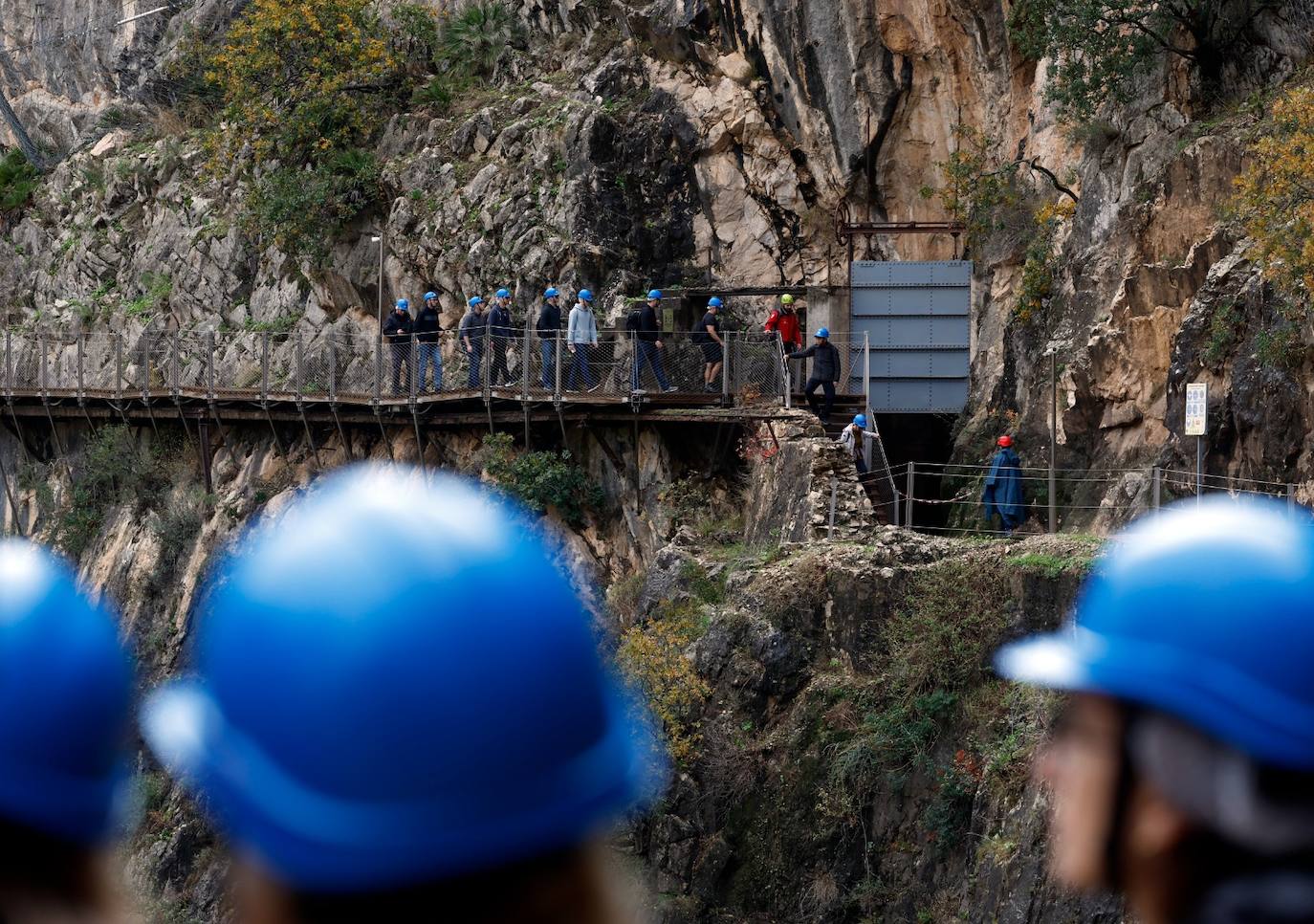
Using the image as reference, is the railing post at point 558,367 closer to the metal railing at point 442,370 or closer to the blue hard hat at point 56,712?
the metal railing at point 442,370

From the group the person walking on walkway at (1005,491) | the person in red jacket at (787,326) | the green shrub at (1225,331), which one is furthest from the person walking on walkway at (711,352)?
the green shrub at (1225,331)

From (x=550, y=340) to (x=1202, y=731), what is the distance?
76.8 ft

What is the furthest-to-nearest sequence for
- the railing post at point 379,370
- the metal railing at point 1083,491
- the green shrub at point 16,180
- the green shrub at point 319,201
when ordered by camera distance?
1. the green shrub at point 16,180
2. the green shrub at point 319,201
3. the railing post at point 379,370
4. the metal railing at point 1083,491

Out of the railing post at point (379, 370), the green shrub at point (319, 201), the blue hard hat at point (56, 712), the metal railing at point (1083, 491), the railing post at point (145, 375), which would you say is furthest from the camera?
the green shrub at point (319, 201)

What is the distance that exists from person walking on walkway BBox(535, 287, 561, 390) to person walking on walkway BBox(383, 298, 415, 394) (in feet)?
8.48

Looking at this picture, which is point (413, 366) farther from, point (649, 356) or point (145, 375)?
point (145, 375)

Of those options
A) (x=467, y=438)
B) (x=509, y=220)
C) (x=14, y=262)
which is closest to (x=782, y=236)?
(x=509, y=220)

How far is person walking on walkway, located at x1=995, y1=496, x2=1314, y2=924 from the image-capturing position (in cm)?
199

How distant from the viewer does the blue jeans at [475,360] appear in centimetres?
2594

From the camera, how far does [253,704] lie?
5.93 ft

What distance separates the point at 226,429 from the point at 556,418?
30.4 feet

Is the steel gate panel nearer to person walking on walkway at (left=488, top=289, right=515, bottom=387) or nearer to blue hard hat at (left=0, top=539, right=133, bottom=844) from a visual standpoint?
person walking on walkway at (left=488, top=289, right=515, bottom=387)

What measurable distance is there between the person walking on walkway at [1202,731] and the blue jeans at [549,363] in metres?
23.0

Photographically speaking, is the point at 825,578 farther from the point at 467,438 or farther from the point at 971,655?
the point at 467,438
